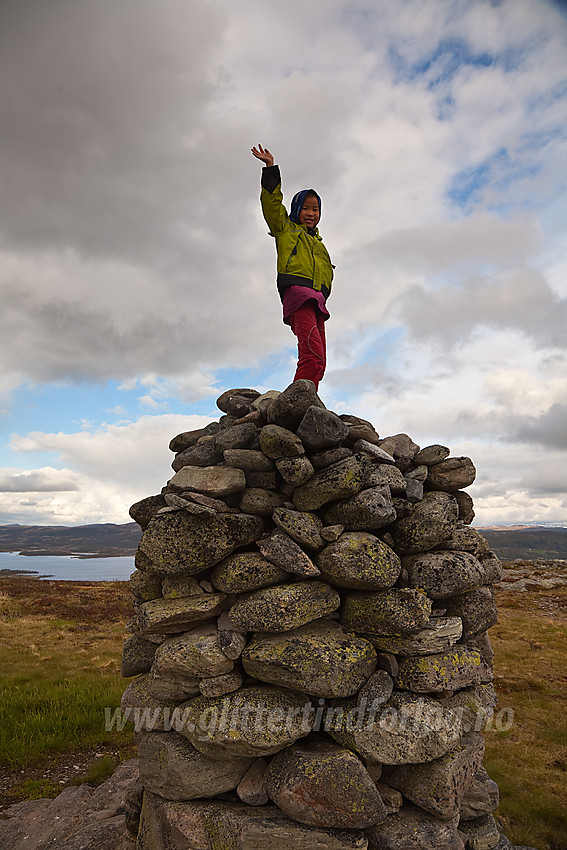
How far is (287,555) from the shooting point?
652 cm

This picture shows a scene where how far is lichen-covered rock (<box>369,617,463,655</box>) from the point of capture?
21.2 feet

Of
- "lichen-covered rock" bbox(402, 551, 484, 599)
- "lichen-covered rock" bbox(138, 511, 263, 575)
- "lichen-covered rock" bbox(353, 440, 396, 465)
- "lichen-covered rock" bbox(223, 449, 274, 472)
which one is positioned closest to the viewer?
"lichen-covered rock" bbox(138, 511, 263, 575)

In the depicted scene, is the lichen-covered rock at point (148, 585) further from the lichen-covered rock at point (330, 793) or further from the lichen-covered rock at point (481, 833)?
the lichen-covered rock at point (481, 833)

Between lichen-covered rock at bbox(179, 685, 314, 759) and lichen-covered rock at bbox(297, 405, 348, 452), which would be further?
lichen-covered rock at bbox(297, 405, 348, 452)

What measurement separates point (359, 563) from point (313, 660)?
143 cm

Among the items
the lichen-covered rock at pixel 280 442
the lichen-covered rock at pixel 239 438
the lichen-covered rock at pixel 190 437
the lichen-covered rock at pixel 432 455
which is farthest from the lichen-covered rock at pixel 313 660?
the lichen-covered rock at pixel 190 437

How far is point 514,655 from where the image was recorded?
2152cm

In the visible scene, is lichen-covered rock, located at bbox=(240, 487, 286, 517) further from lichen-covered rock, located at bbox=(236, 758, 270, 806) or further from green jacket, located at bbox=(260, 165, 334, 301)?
green jacket, located at bbox=(260, 165, 334, 301)

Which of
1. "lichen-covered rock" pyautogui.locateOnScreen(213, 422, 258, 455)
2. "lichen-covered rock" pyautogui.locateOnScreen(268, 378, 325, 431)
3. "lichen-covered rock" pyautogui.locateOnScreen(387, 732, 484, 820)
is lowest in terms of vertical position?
"lichen-covered rock" pyautogui.locateOnScreen(387, 732, 484, 820)

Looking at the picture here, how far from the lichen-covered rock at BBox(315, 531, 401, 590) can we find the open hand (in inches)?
250

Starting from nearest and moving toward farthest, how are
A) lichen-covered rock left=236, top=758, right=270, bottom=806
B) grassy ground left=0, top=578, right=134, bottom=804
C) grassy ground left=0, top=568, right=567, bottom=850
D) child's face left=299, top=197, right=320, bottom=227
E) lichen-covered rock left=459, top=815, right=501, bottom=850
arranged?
lichen-covered rock left=236, top=758, right=270, bottom=806 → lichen-covered rock left=459, top=815, right=501, bottom=850 → child's face left=299, top=197, right=320, bottom=227 → grassy ground left=0, top=568, right=567, bottom=850 → grassy ground left=0, top=578, right=134, bottom=804

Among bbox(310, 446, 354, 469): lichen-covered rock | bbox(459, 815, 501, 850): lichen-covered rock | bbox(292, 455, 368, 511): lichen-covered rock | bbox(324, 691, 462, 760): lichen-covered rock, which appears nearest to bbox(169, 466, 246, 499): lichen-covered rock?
bbox(292, 455, 368, 511): lichen-covered rock

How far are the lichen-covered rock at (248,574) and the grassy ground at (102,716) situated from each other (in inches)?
312

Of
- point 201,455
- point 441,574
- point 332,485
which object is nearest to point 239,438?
point 201,455
